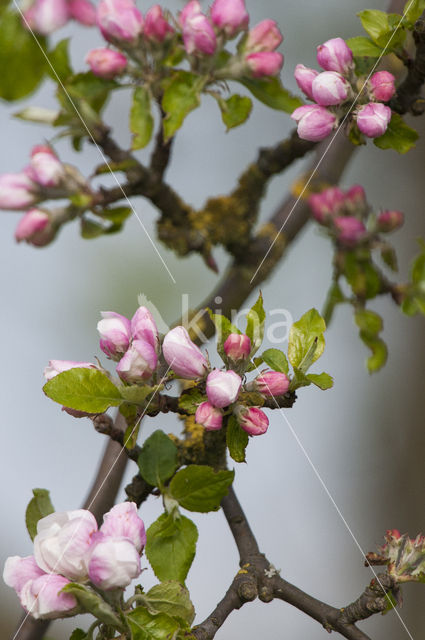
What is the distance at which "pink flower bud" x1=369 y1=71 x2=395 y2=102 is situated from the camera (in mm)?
572

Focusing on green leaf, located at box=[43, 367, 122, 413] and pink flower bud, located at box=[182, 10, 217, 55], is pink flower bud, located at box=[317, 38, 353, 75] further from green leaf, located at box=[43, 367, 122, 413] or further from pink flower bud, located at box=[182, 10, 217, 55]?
green leaf, located at box=[43, 367, 122, 413]

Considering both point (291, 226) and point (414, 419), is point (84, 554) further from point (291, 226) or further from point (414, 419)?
point (414, 419)

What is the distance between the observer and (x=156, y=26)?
0.65 m

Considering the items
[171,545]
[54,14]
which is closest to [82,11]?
[54,14]

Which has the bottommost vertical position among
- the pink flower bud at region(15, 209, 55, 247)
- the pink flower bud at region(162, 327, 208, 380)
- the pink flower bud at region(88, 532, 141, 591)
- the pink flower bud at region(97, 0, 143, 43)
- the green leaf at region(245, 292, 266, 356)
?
the pink flower bud at region(88, 532, 141, 591)

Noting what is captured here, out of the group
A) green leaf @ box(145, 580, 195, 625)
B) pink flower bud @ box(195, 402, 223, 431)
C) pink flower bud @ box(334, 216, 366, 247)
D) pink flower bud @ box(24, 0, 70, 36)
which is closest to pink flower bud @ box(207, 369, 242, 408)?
pink flower bud @ box(195, 402, 223, 431)

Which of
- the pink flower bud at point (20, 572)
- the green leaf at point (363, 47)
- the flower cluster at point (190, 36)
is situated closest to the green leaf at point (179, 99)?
the flower cluster at point (190, 36)

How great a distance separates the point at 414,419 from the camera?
4.30 feet

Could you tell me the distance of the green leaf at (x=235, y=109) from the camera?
65 cm

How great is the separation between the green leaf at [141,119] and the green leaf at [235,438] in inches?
9.9

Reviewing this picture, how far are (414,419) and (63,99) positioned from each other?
84 centimetres

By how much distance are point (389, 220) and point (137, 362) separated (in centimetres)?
39

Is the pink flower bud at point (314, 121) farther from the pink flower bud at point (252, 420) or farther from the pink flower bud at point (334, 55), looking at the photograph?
the pink flower bud at point (252, 420)

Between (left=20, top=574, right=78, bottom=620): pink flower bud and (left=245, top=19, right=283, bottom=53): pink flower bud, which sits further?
(left=245, top=19, right=283, bottom=53): pink flower bud
